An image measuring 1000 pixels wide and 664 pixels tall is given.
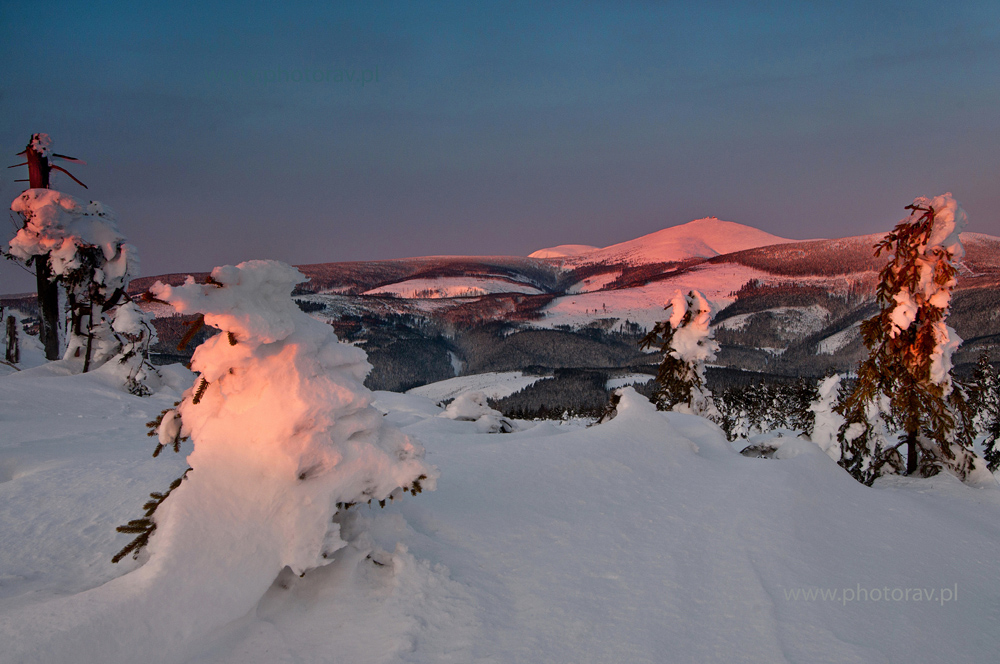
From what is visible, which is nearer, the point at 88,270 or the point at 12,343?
the point at 88,270

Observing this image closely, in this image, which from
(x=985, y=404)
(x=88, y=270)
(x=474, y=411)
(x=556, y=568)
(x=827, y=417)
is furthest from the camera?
(x=985, y=404)

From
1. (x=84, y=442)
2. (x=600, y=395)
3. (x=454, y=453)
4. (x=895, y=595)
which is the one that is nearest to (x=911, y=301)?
(x=895, y=595)

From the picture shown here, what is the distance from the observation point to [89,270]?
46.4ft

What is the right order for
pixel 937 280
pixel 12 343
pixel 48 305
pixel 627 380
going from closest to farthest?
pixel 937 280 → pixel 48 305 → pixel 12 343 → pixel 627 380

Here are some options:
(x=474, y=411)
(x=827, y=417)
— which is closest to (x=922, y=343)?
(x=474, y=411)

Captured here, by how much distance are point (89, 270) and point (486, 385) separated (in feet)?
477

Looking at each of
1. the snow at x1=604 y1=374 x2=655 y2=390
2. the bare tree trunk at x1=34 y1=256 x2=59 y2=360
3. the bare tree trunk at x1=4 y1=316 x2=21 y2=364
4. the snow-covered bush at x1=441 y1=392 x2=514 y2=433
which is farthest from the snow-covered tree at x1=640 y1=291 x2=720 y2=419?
the snow at x1=604 y1=374 x2=655 y2=390

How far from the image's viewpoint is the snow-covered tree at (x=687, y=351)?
22.7m

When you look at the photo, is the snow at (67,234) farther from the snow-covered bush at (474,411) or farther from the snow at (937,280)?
the snow at (937,280)

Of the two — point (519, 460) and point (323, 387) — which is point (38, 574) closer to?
point (323, 387)

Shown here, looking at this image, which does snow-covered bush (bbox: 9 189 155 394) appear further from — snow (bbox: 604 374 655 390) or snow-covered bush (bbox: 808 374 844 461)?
snow (bbox: 604 374 655 390)

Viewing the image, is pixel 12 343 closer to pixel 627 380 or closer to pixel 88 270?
pixel 88 270

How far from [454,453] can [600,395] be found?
12413cm

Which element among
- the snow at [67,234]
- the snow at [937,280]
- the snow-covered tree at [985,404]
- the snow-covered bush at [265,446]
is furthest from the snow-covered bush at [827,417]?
the snow at [67,234]
